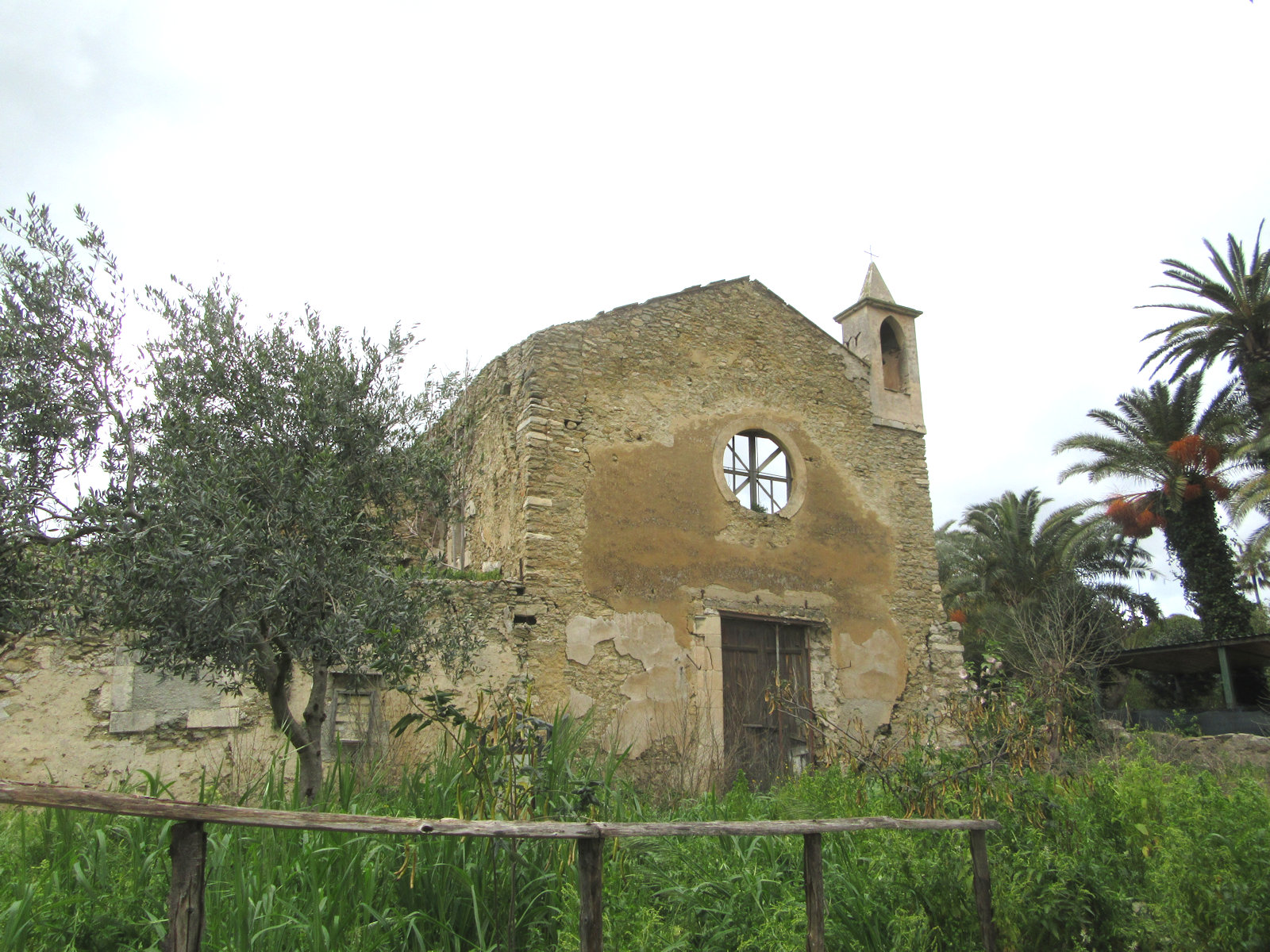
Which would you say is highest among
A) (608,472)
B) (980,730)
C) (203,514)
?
(608,472)

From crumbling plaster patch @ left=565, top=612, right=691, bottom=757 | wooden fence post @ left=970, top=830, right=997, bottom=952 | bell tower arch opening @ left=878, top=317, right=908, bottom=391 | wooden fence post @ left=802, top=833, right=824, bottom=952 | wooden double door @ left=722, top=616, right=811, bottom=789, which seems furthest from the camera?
bell tower arch opening @ left=878, top=317, right=908, bottom=391

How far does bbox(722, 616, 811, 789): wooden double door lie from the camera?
10328 mm

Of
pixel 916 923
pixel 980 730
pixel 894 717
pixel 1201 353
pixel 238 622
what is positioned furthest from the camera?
pixel 1201 353

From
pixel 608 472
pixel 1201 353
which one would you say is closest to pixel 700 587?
pixel 608 472

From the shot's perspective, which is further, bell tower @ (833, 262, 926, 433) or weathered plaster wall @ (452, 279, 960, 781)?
bell tower @ (833, 262, 926, 433)

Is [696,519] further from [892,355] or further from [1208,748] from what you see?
[1208,748]

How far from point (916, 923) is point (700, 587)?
21.1ft

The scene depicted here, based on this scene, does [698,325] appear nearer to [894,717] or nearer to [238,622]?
[894,717]

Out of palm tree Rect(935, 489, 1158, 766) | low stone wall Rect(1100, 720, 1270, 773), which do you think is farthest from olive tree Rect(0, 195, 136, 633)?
palm tree Rect(935, 489, 1158, 766)

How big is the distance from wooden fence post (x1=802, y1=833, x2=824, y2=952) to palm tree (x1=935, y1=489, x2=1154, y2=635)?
1878 centimetres

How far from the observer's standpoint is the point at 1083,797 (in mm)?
5156

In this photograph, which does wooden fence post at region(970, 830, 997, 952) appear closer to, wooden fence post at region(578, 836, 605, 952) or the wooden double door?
wooden fence post at region(578, 836, 605, 952)

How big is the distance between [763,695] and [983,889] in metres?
6.25

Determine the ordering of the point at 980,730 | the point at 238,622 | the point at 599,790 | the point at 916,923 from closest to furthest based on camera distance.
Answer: the point at 916,923
the point at 238,622
the point at 599,790
the point at 980,730
